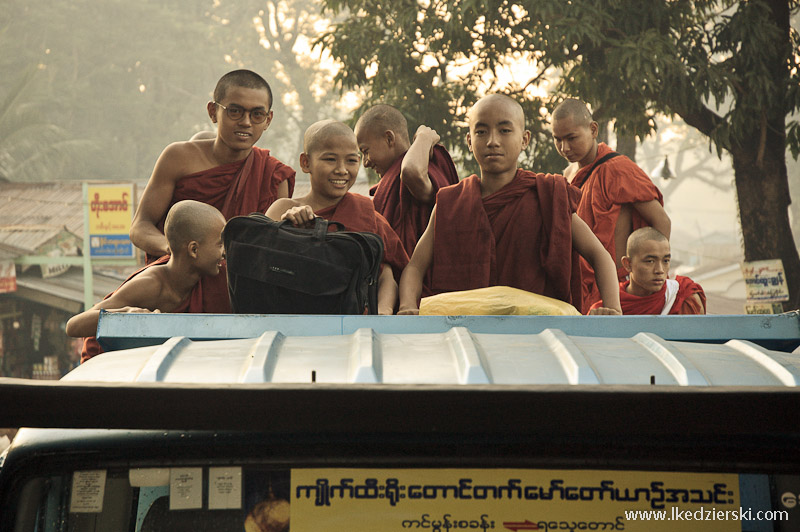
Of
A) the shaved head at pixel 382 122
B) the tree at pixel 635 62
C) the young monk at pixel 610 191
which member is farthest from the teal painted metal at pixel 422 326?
the tree at pixel 635 62

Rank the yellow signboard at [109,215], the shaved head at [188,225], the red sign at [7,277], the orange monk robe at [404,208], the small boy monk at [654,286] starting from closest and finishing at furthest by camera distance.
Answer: the shaved head at [188,225]
the orange monk robe at [404,208]
the small boy monk at [654,286]
the red sign at [7,277]
the yellow signboard at [109,215]

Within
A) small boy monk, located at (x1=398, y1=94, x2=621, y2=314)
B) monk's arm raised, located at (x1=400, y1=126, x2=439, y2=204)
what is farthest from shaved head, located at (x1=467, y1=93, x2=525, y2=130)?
monk's arm raised, located at (x1=400, y1=126, x2=439, y2=204)

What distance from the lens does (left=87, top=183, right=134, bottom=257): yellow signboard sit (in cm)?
1500

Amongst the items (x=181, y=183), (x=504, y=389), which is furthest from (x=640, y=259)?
(x=504, y=389)

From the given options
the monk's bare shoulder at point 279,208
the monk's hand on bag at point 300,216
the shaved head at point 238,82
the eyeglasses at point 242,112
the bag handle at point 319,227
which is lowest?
the bag handle at point 319,227

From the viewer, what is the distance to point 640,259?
4.14 metres

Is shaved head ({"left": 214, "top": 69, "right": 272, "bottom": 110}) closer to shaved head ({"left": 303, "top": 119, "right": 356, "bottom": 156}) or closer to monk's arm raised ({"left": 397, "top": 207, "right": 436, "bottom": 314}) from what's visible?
shaved head ({"left": 303, "top": 119, "right": 356, "bottom": 156})

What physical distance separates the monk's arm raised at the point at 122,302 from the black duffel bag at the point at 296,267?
0.57m

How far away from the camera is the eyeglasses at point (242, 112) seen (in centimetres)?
372

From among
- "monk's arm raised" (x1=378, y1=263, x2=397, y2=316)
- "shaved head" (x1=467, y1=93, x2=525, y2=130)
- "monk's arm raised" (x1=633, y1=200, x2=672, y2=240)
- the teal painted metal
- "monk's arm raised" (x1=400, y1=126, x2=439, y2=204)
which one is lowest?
the teal painted metal

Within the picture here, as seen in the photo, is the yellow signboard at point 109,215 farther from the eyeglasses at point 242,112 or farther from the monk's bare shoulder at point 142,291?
the monk's bare shoulder at point 142,291

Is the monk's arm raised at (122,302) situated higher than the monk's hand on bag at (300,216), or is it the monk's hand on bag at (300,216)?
the monk's hand on bag at (300,216)

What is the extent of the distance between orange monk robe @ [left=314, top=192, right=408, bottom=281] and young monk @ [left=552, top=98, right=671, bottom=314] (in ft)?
5.96


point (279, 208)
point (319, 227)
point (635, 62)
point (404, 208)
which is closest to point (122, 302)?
point (279, 208)
